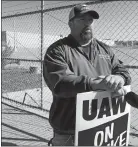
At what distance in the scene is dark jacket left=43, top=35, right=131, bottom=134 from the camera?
2.09 metres

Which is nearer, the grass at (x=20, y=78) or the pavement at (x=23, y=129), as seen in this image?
the pavement at (x=23, y=129)

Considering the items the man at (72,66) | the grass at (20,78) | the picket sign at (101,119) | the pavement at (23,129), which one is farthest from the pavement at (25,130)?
the grass at (20,78)

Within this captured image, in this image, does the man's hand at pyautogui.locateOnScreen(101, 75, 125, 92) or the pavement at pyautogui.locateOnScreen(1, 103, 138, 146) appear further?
the pavement at pyautogui.locateOnScreen(1, 103, 138, 146)

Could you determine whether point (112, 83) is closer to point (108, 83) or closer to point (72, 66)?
point (108, 83)

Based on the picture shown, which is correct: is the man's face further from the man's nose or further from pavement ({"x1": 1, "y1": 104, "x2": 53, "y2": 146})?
pavement ({"x1": 1, "y1": 104, "x2": 53, "y2": 146})

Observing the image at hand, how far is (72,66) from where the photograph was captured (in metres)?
2.28

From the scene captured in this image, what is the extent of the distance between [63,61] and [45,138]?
301 centimetres

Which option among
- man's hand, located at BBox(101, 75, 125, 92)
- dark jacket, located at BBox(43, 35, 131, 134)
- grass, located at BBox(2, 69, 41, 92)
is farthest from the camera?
grass, located at BBox(2, 69, 41, 92)

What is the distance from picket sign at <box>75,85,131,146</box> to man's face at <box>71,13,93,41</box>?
0.58m

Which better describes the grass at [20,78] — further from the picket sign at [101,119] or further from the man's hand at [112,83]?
the man's hand at [112,83]

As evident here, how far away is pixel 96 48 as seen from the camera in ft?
8.14

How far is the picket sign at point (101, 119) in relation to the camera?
1.92 metres

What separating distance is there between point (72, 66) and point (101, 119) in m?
0.52

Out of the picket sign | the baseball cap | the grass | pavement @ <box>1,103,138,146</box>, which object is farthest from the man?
the grass
